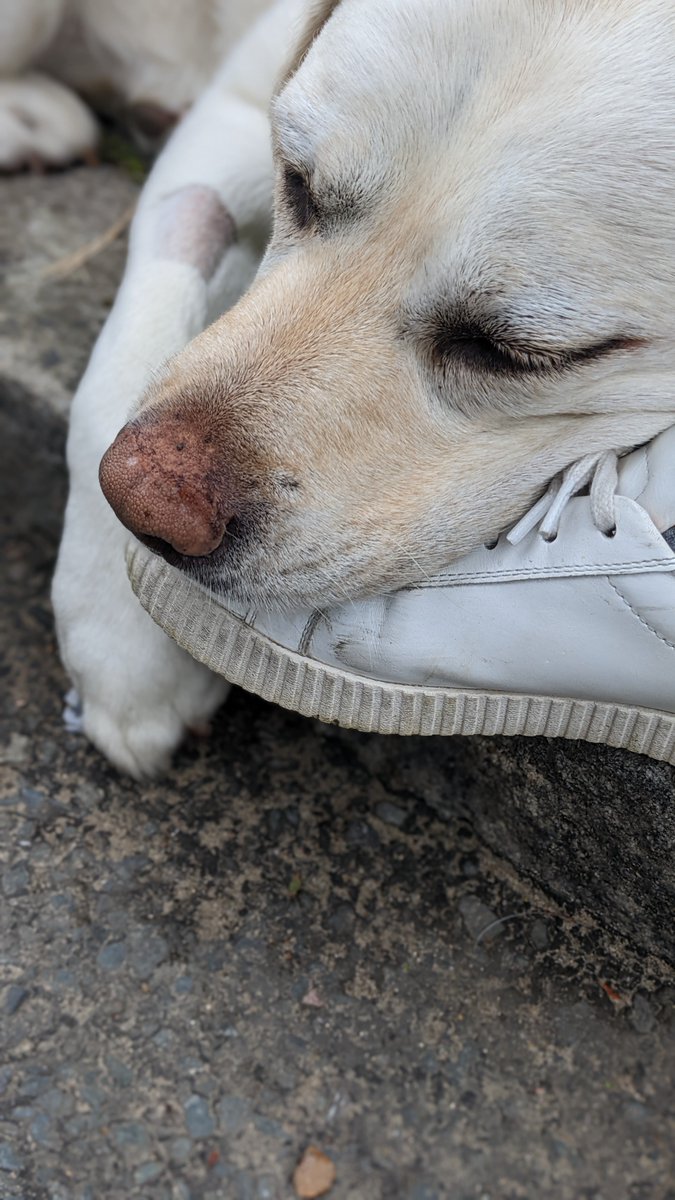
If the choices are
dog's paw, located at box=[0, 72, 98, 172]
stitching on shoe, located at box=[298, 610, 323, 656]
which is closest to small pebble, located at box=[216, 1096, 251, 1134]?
stitching on shoe, located at box=[298, 610, 323, 656]

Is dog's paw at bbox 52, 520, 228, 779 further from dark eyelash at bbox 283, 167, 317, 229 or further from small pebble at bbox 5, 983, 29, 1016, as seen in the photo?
dark eyelash at bbox 283, 167, 317, 229

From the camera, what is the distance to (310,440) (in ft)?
5.81

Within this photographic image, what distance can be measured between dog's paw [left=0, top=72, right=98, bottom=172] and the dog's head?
5.73 feet

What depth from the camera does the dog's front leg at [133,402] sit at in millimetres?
2203

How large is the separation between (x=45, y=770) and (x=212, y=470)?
85 centimetres

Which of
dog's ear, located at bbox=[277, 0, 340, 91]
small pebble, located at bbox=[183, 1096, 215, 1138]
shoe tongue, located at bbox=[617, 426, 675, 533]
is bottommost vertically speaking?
small pebble, located at bbox=[183, 1096, 215, 1138]

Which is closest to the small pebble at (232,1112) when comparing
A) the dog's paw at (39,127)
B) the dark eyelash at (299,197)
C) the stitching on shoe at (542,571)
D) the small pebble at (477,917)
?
the small pebble at (477,917)

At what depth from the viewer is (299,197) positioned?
76.7 inches

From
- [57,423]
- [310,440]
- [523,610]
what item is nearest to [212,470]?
[310,440]

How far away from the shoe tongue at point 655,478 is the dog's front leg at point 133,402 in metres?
0.82

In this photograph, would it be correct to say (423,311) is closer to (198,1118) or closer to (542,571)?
(542,571)

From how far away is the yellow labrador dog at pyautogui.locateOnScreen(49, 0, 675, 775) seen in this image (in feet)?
5.40

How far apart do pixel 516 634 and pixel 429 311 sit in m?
0.50

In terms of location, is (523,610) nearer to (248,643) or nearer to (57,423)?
(248,643)
